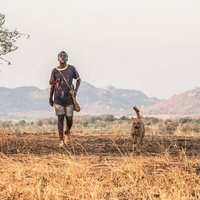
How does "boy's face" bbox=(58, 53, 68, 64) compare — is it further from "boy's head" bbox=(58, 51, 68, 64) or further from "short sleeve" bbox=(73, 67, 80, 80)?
"short sleeve" bbox=(73, 67, 80, 80)

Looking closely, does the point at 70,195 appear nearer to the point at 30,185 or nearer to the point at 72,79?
the point at 30,185

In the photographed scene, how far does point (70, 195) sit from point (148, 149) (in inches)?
317

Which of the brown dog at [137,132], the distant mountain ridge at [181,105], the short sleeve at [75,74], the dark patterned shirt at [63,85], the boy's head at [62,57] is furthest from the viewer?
the distant mountain ridge at [181,105]

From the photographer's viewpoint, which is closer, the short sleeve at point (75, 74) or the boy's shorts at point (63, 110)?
the boy's shorts at point (63, 110)

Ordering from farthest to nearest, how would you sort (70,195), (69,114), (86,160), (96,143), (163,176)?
(96,143) < (69,114) < (86,160) < (163,176) < (70,195)

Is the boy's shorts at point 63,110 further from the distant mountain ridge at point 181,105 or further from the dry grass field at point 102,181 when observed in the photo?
the distant mountain ridge at point 181,105

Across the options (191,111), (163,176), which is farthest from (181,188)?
(191,111)

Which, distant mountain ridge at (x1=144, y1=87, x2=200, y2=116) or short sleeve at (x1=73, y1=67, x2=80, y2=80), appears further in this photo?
distant mountain ridge at (x1=144, y1=87, x2=200, y2=116)

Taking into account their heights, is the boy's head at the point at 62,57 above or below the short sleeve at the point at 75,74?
above

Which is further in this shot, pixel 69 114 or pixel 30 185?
pixel 69 114

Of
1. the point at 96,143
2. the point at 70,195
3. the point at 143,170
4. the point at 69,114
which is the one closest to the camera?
the point at 70,195

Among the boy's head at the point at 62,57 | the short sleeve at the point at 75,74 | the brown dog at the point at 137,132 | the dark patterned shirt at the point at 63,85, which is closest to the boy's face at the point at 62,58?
the boy's head at the point at 62,57

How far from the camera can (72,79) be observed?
Result: 1564 centimetres

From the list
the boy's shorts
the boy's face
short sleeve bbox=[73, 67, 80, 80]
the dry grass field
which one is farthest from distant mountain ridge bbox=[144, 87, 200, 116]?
the dry grass field
